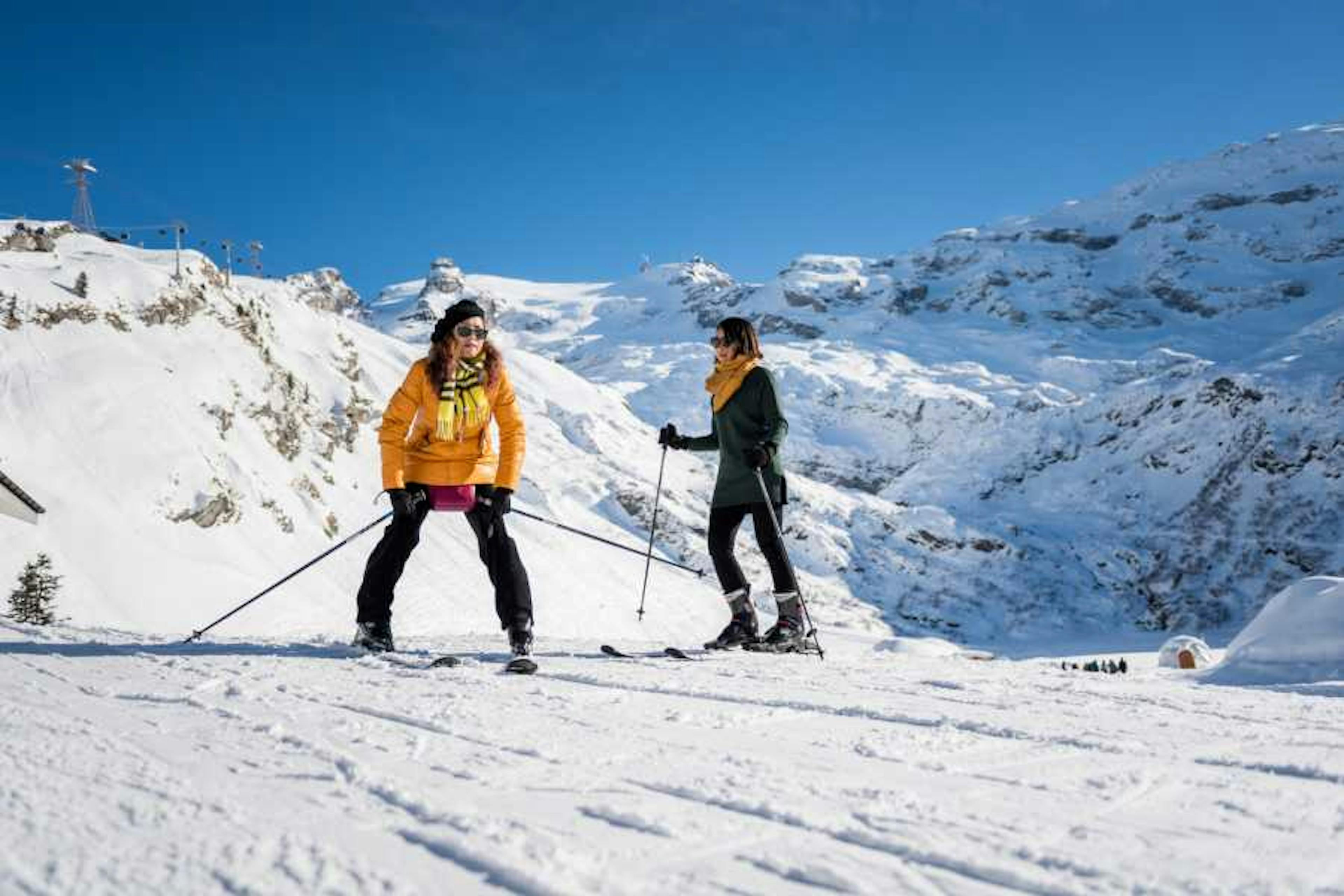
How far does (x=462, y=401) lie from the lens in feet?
17.8

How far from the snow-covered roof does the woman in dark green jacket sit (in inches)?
1034

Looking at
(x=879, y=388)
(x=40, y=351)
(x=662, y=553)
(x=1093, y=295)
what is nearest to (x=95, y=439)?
(x=40, y=351)

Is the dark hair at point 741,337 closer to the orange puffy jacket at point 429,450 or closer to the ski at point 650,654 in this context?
the orange puffy jacket at point 429,450

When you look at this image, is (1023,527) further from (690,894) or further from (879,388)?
(690,894)

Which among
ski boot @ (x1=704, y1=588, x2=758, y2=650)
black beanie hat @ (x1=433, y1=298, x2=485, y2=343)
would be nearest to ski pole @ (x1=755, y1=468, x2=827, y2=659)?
ski boot @ (x1=704, y1=588, x2=758, y2=650)

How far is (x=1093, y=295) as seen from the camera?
12212cm

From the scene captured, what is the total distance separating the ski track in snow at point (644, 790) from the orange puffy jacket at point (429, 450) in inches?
66.0

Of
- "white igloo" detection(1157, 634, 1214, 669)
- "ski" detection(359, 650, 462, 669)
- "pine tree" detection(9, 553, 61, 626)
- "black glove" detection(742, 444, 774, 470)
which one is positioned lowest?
"white igloo" detection(1157, 634, 1214, 669)

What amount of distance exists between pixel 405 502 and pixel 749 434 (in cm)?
261

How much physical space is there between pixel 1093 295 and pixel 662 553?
9797 centimetres

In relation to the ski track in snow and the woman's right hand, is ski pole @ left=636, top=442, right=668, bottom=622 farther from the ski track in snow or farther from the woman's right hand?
the ski track in snow

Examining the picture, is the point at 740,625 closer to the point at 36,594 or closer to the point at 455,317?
the point at 455,317

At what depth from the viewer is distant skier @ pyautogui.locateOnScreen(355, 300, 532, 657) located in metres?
5.25

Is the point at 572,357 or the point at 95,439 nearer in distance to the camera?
the point at 95,439
